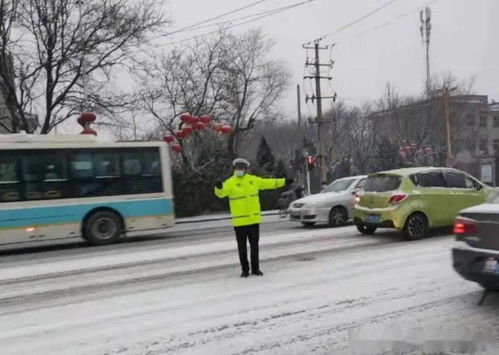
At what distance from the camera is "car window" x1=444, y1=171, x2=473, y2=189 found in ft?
40.2

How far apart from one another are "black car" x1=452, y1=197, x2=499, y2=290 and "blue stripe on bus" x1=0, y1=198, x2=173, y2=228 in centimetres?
994

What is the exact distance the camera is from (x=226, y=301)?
268 inches

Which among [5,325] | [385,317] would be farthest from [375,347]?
[5,325]

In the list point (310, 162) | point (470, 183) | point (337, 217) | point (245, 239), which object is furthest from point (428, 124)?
point (245, 239)

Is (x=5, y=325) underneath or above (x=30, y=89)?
underneath

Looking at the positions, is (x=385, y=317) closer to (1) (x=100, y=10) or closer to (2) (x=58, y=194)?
(2) (x=58, y=194)

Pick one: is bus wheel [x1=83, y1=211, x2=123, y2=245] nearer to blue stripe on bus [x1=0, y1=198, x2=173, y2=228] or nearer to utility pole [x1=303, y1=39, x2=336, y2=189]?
blue stripe on bus [x1=0, y1=198, x2=173, y2=228]

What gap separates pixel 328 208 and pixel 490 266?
960cm

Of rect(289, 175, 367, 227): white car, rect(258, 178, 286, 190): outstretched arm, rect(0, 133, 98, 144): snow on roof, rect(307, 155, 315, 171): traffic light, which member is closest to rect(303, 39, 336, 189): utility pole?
rect(307, 155, 315, 171): traffic light

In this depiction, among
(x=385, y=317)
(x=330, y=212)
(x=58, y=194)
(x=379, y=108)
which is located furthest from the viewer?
(x=379, y=108)

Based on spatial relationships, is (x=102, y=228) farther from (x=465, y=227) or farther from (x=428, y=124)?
(x=428, y=124)

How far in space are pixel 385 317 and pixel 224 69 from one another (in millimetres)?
32060

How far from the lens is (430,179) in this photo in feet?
39.7

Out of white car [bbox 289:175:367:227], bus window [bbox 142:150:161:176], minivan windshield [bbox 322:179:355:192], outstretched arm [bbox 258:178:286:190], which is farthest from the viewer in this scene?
minivan windshield [bbox 322:179:355:192]
